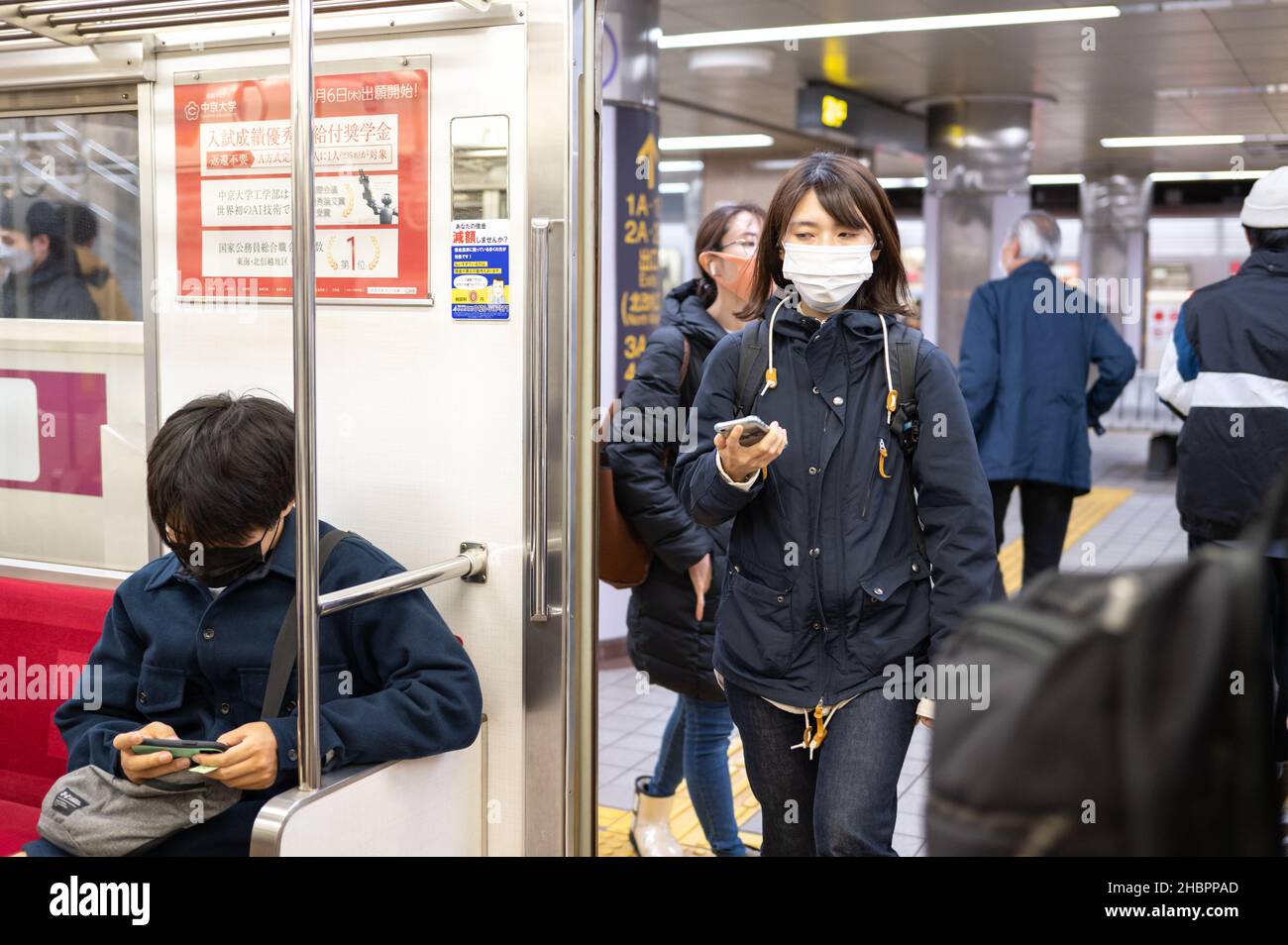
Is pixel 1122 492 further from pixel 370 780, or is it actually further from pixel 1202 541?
pixel 370 780

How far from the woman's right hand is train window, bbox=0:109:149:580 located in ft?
5.75

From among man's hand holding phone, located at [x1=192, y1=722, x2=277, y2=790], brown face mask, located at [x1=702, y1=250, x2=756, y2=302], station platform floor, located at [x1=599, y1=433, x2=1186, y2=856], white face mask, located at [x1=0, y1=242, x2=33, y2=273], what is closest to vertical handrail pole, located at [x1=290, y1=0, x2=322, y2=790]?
man's hand holding phone, located at [x1=192, y1=722, x2=277, y2=790]

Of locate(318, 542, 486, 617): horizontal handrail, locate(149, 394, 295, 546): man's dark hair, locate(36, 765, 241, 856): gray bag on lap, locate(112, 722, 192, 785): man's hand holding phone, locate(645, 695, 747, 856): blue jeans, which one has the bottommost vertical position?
locate(645, 695, 747, 856): blue jeans

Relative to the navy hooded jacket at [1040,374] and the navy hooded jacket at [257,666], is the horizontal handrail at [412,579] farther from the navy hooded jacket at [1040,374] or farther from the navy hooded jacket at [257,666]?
the navy hooded jacket at [1040,374]

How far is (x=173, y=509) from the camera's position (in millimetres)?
2512

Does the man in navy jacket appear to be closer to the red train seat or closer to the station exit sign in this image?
the red train seat

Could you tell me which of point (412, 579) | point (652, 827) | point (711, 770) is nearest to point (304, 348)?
point (412, 579)

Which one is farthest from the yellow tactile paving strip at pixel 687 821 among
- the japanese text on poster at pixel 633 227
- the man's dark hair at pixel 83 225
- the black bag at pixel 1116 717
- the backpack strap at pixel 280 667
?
the black bag at pixel 1116 717

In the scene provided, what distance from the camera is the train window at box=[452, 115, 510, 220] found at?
2.86m

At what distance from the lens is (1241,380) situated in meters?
3.78

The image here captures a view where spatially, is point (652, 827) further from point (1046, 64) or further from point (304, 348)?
point (1046, 64)

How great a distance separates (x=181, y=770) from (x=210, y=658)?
0.99ft

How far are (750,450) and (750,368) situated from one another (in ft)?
0.99
